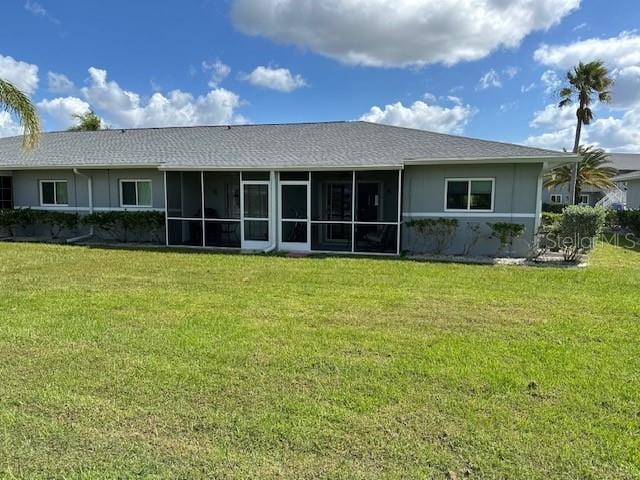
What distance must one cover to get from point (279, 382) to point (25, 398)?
207 centimetres

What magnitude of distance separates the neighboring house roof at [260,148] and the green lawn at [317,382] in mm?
5831

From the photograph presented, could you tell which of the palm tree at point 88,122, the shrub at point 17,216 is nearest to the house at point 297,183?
the shrub at point 17,216

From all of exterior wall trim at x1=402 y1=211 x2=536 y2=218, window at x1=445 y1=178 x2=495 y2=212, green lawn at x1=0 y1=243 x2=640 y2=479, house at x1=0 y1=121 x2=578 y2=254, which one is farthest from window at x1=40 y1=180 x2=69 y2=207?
window at x1=445 y1=178 x2=495 y2=212

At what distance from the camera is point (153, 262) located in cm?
1053

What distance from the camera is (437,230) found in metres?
12.3

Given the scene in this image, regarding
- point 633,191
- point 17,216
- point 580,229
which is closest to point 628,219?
point 633,191

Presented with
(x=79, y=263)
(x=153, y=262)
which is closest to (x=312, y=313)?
(x=153, y=262)

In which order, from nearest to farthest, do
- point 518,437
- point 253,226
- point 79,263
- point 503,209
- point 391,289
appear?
1. point 518,437
2. point 391,289
3. point 79,263
4. point 503,209
5. point 253,226

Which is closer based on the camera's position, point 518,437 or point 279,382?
point 518,437

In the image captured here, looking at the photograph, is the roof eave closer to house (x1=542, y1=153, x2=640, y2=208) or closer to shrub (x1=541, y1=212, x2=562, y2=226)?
shrub (x1=541, y1=212, x2=562, y2=226)

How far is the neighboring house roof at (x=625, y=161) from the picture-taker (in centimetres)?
4822

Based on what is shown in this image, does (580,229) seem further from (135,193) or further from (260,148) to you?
(135,193)

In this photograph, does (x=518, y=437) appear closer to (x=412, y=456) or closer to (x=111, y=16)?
(x=412, y=456)

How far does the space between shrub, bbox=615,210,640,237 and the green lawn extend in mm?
13511
